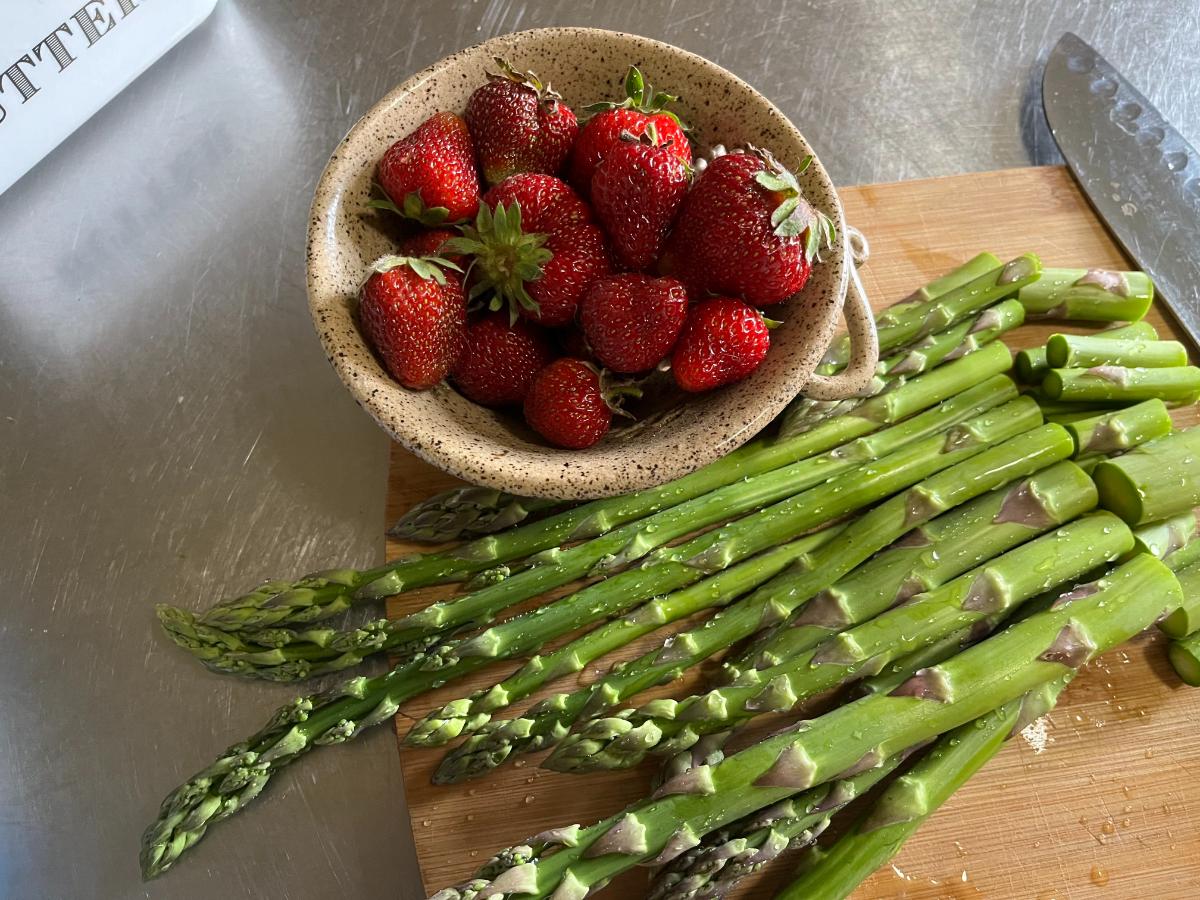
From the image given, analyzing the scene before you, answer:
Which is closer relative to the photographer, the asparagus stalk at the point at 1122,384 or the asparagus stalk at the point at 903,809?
the asparagus stalk at the point at 903,809

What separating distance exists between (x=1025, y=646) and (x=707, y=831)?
47cm

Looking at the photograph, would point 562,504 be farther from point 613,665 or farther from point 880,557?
point 880,557

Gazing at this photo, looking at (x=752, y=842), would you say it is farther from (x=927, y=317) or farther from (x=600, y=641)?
(x=927, y=317)

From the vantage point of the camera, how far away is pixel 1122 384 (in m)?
1.28

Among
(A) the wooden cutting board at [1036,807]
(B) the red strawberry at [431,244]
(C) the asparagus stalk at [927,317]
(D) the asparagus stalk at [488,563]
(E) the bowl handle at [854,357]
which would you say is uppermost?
(B) the red strawberry at [431,244]

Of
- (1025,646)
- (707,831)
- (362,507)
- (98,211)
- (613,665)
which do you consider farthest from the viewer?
(98,211)

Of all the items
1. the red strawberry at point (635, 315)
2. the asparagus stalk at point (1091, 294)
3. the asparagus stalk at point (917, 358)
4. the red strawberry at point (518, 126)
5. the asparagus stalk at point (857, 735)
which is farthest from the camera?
the asparagus stalk at point (1091, 294)

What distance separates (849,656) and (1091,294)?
780 millimetres

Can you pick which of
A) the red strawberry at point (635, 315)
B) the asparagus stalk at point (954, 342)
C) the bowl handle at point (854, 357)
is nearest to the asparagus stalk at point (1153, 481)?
the asparagus stalk at point (954, 342)

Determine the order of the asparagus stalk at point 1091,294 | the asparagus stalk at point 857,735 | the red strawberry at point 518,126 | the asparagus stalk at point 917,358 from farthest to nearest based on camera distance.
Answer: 1. the asparagus stalk at point 1091,294
2. the asparagus stalk at point 917,358
3. the red strawberry at point 518,126
4. the asparagus stalk at point 857,735

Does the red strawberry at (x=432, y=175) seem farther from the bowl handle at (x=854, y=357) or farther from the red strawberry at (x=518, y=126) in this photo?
the bowl handle at (x=854, y=357)

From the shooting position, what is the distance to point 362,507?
1382mm

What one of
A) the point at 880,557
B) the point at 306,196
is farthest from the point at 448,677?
the point at 306,196

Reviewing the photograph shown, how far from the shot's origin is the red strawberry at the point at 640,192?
1.05 m
